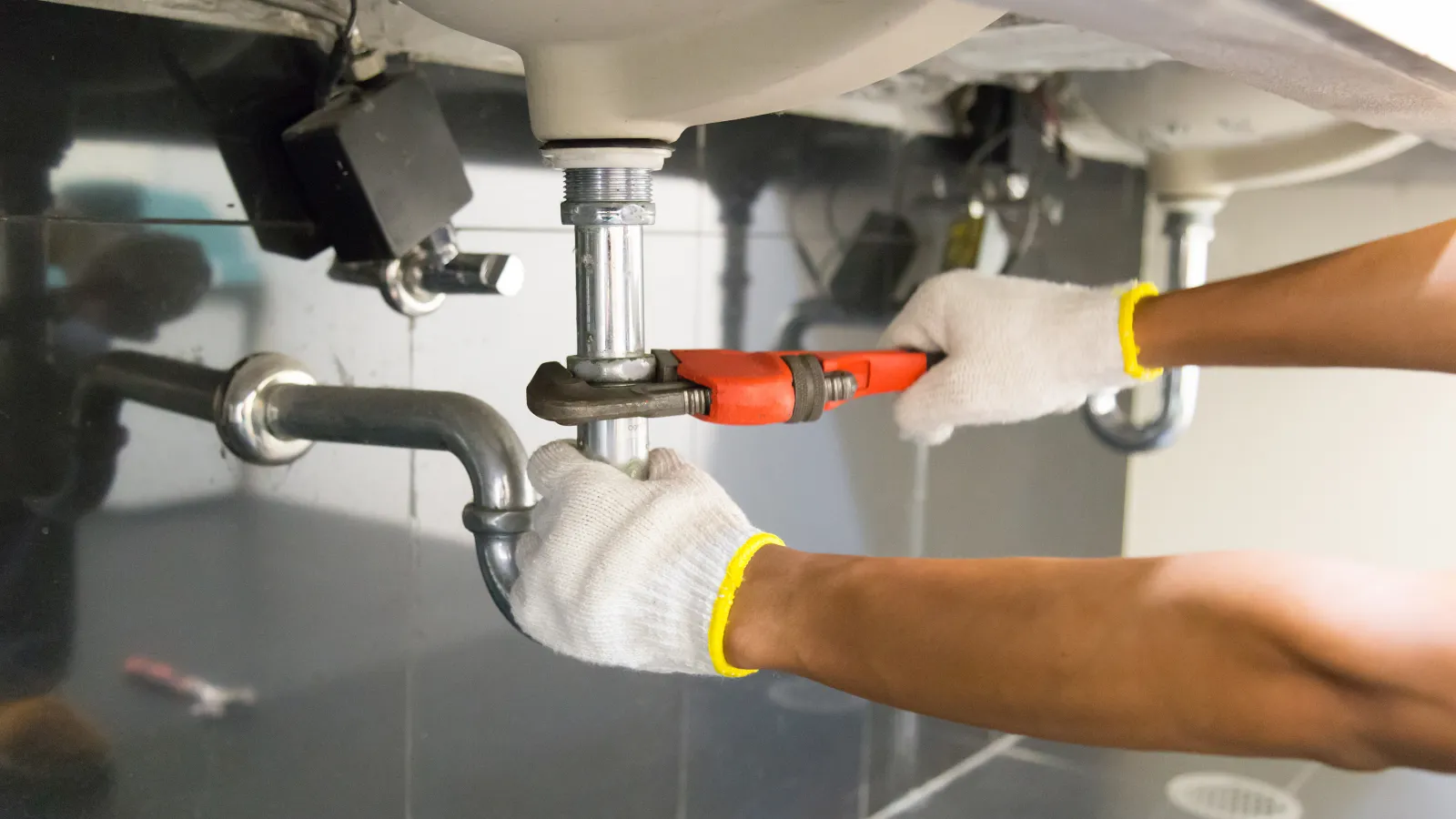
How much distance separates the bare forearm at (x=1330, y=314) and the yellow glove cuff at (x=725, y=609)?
399 mm

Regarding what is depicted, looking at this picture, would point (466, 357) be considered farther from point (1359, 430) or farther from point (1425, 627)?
point (1359, 430)

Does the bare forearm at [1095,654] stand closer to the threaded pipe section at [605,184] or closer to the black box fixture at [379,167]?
the threaded pipe section at [605,184]

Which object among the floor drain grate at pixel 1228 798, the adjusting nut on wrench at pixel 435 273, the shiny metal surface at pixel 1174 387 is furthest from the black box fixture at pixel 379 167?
the floor drain grate at pixel 1228 798

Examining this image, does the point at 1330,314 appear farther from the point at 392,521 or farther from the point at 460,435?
the point at 392,521

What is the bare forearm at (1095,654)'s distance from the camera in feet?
1.07

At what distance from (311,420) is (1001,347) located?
1.42 ft

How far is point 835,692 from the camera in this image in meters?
1.16

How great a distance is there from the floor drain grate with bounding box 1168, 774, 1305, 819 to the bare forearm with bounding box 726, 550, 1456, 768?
107 cm

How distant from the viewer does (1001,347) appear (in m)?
0.71

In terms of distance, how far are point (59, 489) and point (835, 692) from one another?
2.61ft

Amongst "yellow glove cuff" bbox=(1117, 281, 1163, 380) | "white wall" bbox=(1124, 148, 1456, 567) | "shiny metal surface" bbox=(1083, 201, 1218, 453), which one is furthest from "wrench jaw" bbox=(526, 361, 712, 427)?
"white wall" bbox=(1124, 148, 1456, 567)

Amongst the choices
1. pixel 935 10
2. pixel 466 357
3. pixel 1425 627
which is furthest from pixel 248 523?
pixel 1425 627

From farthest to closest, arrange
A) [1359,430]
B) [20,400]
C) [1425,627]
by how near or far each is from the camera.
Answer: [1359,430] < [20,400] < [1425,627]

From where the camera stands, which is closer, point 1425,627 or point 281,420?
point 1425,627
